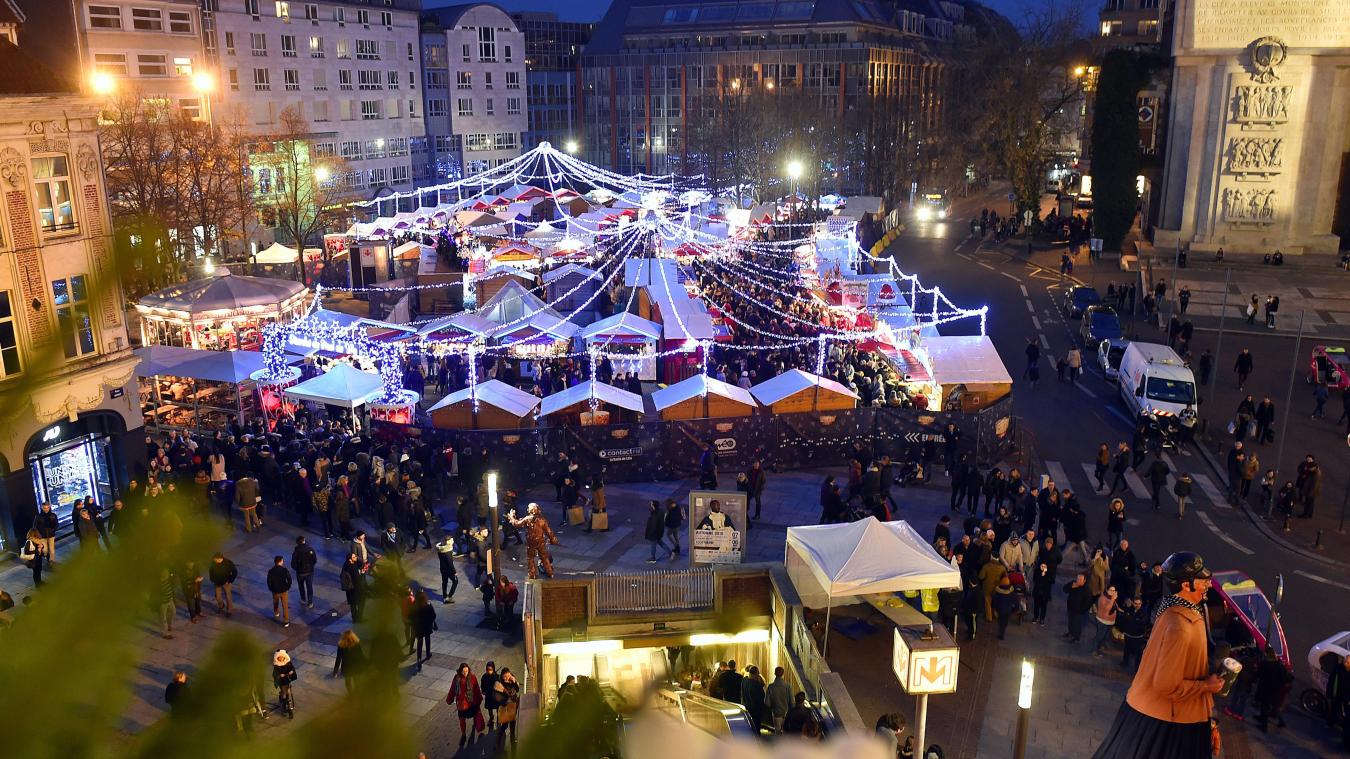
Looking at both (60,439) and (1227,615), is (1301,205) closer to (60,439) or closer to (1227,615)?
(1227,615)

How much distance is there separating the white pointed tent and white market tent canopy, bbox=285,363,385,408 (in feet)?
39.4

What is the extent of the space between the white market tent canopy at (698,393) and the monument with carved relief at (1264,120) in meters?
27.6

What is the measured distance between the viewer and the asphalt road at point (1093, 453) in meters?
17.3

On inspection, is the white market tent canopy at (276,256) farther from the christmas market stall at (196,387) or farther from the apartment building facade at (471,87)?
the apartment building facade at (471,87)

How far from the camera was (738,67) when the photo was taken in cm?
8144

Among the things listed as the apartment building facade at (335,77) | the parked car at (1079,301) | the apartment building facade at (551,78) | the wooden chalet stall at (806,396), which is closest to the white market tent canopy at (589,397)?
the wooden chalet stall at (806,396)

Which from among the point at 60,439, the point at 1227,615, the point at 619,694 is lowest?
the point at 1227,615

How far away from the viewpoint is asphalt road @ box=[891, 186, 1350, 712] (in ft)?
56.7

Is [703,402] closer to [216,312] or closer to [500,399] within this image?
[500,399]

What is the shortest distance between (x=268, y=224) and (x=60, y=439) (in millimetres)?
32047

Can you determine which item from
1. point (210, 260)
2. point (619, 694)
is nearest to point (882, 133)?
point (210, 260)

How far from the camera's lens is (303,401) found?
956 inches

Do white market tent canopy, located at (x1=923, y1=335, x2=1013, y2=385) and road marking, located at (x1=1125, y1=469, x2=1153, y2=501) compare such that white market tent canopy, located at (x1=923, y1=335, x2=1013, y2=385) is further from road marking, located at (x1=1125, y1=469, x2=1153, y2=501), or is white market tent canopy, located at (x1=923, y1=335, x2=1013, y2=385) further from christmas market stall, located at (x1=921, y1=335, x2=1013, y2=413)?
road marking, located at (x1=1125, y1=469, x2=1153, y2=501)

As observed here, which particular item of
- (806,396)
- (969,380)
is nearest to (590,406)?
(806,396)
